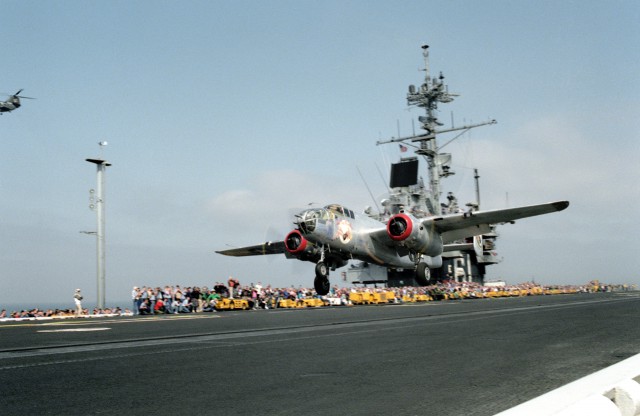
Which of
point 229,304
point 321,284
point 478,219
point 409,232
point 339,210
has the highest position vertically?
point 339,210

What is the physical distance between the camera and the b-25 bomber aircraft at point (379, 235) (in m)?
28.9

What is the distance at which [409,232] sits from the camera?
100 feet

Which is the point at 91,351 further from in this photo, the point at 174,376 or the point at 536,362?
the point at 536,362

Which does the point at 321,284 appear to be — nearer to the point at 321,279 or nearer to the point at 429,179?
the point at 321,279

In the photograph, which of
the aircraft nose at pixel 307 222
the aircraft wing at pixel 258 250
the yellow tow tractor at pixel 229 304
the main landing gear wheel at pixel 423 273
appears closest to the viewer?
the aircraft nose at pixel 307 222

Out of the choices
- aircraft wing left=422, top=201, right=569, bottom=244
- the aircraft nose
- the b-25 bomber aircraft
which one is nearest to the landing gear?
the b-25 bomber aircraft

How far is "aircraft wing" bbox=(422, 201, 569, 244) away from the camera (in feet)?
103

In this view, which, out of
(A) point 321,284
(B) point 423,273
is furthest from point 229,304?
(B) point 423,273

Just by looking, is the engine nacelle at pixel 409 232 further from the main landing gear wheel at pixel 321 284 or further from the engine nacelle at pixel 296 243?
the engine nacelle at pixel 296 243

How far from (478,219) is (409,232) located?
5882 mm

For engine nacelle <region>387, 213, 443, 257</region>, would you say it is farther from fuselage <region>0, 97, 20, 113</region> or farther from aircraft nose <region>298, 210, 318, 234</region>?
fuselage <region>0, 97, 20, 113</region>

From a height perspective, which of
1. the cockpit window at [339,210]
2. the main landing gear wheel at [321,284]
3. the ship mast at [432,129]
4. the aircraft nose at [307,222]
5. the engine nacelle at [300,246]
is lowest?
the main landing gear wheel at [321,284]

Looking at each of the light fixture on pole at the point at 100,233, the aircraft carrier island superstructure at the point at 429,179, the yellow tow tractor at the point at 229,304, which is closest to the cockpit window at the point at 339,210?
the yellow tow tractor at the point at 229,304

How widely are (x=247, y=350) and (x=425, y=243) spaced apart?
Result: 23625 mm
